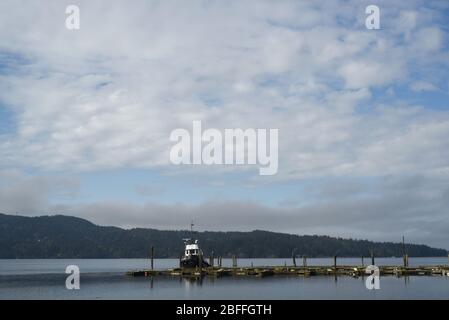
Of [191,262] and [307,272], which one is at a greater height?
[191,262]

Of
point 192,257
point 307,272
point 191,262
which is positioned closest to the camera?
point 307,272

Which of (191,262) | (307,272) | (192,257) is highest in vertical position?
(192,257)

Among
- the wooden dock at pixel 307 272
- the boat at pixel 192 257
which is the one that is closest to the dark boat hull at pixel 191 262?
the boat at pixel 192 257

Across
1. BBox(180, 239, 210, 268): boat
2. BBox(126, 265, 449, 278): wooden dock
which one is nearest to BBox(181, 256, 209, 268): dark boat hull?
BBox(180, 239, 210, 268): boat

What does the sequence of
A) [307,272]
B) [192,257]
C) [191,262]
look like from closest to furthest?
→ [307,272]
[191,262]
[192,257]

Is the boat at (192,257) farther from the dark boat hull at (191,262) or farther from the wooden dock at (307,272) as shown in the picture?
the wooden dock at (307,272)

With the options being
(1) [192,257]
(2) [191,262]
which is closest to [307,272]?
(2) [191,262]

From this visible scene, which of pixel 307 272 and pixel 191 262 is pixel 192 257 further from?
pixel 307 272

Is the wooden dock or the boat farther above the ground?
the boat

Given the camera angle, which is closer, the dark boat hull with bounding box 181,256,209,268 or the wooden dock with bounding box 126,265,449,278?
the wooden dock with bounding box 126,265,449,278

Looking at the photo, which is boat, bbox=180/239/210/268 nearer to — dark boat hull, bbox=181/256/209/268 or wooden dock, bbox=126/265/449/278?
dark boat hull, bbox=181/256/209/268

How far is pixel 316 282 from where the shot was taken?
92375 millimetres

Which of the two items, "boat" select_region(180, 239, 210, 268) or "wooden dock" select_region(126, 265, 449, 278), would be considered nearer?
"wooden dock" select_region(126, 265, 449, 278)
